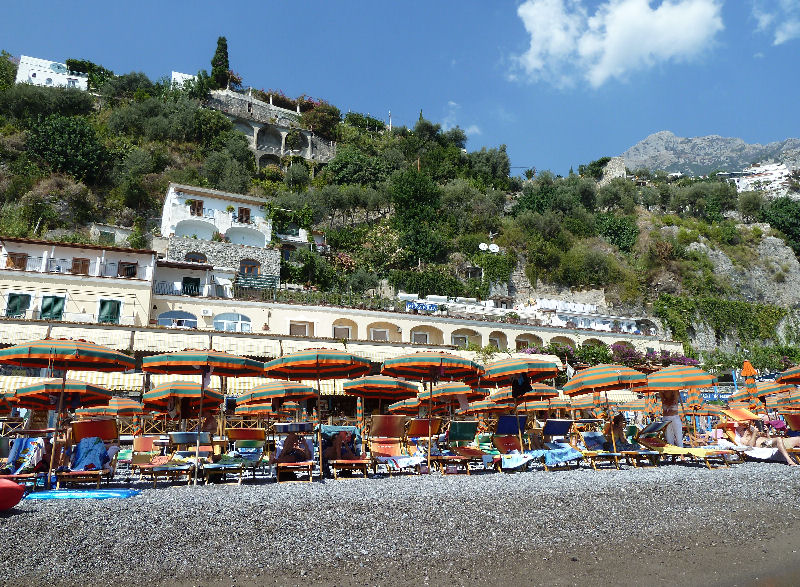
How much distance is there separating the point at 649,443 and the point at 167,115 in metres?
52.6

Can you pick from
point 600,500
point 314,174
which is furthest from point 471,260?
point 600,500

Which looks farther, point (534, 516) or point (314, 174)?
point (314, 174)

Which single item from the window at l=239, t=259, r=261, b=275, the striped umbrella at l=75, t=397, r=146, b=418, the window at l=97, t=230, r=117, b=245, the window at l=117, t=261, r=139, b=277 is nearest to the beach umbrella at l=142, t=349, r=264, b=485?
the striped umbrella at l=75, t=397, r=146, b=418

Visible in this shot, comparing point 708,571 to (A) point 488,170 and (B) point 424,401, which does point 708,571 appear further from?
(A) point 488,170

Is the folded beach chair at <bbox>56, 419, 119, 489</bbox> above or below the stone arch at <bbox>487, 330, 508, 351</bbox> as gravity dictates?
below

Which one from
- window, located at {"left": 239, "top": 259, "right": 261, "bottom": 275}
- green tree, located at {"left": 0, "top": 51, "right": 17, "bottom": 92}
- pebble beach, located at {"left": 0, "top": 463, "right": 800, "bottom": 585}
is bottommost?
pebble beach, located at {"left": 0, "top": 463, "right": 800, "bottom": 585}

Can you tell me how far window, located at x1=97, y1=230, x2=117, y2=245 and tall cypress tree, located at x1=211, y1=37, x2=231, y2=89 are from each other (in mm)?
28847

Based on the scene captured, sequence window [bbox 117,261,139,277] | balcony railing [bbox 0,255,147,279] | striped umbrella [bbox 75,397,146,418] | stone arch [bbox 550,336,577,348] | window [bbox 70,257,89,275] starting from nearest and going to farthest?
striped umbrella [bbox 75,397,146,418] → balcony railing [bbox 0,255,147,279] → window [bbox 70,257,89,275] → window [bbox 117,261,139,277] → stone arch [bbox 550,336,577,348]

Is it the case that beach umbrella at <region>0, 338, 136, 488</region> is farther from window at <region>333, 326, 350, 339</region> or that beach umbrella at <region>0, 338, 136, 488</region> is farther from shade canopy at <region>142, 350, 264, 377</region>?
window at <region>333, 326, 350, 339</region>

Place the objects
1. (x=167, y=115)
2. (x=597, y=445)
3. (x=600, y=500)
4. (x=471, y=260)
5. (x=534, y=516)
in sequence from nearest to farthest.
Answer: (x=534, y=516)
(x=600, y=500)
(x=597, y=445)
(x=471, y=260)
(x=167, y=115)

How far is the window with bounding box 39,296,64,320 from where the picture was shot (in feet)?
83.6

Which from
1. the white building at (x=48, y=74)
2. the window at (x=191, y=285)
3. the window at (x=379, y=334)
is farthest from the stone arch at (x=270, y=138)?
the window at (x=379, y=334)

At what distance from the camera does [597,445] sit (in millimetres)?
11969

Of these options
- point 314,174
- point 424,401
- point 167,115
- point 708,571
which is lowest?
point 708,571
